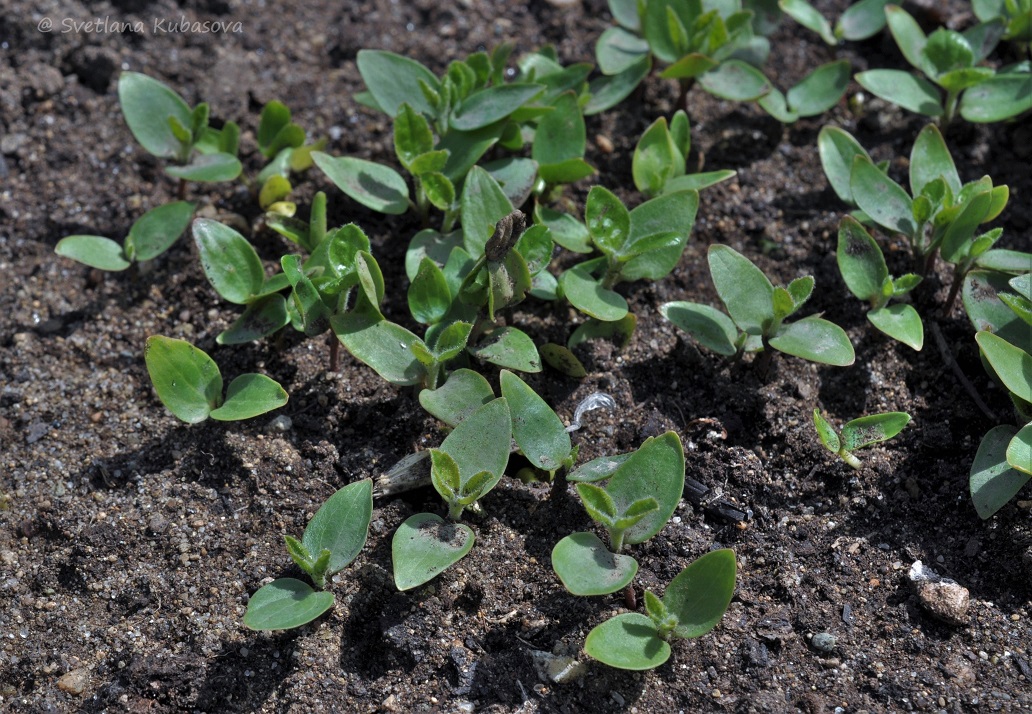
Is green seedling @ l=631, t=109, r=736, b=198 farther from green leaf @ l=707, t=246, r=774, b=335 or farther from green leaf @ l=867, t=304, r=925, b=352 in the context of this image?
green leaf @ l=867, t=304, r=925, b=352

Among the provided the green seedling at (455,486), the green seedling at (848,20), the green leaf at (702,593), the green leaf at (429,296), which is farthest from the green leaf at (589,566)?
the green seedling at (848,20)

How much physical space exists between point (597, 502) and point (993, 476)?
95 cm

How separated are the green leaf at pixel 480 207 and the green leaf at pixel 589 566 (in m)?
0.84

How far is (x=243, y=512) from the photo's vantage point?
7.61ft

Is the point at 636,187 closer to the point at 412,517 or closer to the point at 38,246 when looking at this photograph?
the point at 412,517

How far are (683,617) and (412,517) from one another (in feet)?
2.06

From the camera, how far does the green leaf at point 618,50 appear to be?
3.13 metres

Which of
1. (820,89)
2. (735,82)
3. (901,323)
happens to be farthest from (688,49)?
(901,323)

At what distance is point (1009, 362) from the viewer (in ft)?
7.54

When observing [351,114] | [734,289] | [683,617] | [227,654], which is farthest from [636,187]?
[227,654]

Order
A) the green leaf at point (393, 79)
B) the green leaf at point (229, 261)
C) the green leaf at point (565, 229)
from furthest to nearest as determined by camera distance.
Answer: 1. the green leaf at point (393, 79)
2. the green leaf at point (565, 229)
3. the green leaf at point (229, 261)

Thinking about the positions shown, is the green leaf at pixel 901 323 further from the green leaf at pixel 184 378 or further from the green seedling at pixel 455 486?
the green leaf at pixel 184 378

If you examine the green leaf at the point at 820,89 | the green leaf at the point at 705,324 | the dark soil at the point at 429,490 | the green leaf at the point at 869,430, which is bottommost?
the dark soil at the point at 429,490

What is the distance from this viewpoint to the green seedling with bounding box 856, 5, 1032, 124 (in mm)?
2936
